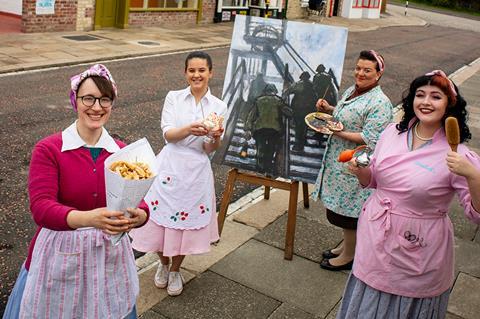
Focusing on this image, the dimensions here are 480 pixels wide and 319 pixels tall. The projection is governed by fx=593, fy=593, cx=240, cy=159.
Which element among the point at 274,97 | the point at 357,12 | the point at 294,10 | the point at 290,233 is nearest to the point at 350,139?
the point at 274,97


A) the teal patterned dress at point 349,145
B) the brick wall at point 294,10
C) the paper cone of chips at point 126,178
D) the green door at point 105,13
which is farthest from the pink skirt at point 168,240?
the brick wall at point 294,10

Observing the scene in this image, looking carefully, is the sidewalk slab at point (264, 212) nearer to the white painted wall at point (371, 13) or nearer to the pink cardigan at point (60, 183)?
the pink cardigan at point (60, 183)

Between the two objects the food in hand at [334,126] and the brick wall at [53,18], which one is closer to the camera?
the food in hand at [334,126]

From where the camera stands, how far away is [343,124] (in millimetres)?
5066

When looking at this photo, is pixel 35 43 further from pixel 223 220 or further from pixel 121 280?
pixel 121 280

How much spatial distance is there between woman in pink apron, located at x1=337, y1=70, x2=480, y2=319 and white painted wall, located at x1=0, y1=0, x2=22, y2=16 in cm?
1755

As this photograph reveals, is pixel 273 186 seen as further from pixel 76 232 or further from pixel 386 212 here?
pixel 76 232

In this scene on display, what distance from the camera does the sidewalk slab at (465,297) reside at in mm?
4895

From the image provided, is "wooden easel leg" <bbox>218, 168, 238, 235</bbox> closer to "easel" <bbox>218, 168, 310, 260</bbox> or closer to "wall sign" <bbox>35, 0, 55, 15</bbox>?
"easel" <bbox>218, 168, 310, 260</bbox>

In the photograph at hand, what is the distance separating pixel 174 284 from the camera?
4754 millimetres

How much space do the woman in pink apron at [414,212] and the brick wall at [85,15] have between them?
1595 cm

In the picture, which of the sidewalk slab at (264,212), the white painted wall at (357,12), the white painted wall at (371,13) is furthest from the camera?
the white painted wall at (371,13)

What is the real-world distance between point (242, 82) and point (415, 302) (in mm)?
2812

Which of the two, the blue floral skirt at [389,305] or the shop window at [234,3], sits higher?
the shop window at [234,3]
